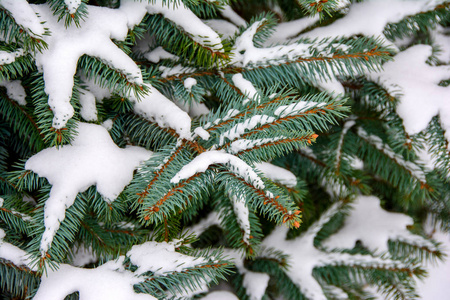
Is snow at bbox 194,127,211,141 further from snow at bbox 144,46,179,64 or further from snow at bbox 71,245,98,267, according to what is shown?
snow at bbox 71,245,98,267

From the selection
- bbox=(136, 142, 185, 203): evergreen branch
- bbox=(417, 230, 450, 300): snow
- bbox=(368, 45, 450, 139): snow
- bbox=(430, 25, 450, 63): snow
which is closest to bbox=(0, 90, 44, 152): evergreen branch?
bbox=(136, 142, 185, 203): evergreen branch

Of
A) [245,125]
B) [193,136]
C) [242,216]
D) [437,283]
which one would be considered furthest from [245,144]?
[437,283]

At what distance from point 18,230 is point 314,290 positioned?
0.87 meters

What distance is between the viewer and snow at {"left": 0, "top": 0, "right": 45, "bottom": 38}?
2.17 ft

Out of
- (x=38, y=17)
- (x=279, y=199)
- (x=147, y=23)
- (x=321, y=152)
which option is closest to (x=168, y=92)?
(x=147, y=23)

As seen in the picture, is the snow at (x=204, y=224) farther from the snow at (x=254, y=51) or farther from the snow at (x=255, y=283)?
the snow at (x=254, y=51)

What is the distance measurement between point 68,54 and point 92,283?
0.49m

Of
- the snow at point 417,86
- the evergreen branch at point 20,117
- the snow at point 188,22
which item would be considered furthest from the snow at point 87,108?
the snow at point 417,86

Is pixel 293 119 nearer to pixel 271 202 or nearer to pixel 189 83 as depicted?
pixel 271 202

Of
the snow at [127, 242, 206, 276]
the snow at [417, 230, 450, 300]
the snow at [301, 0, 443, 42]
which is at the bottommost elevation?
the snow at [417, 230, 450, 300]

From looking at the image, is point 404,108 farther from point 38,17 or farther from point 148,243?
point 38,17

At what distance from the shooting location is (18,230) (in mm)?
895

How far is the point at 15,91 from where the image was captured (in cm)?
83

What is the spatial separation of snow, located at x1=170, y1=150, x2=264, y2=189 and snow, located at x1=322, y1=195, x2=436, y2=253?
0.75 meters
